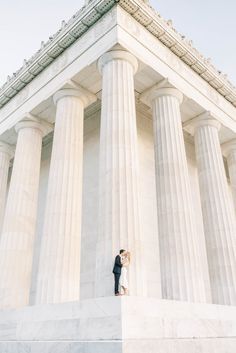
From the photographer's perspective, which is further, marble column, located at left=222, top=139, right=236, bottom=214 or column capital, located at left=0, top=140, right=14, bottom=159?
column capital, located at left=0, top=140, right=14, bottom=159

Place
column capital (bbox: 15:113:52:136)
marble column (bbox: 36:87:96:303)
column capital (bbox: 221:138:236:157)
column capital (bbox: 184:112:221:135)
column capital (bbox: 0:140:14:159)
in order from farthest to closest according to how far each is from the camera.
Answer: column capital (bbox: 221:138:236:157) → column capital (bbox: 0:140:14:159) → column capital (bbox: 184:112:221:135) → column capital (bbox: 15:113:52:136) → marble column (bbox: 36:87:96:303)

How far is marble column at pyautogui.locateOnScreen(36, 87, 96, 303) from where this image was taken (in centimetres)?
2777

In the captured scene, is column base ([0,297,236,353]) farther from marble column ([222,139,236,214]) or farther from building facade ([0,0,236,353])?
marble column ([222,139,236,214])

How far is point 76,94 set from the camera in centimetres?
3688

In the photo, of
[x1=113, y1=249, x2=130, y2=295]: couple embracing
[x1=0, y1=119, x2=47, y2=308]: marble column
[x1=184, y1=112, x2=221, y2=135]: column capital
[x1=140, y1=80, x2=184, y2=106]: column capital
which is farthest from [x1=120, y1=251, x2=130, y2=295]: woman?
[x1=184, y1=112, x2=221, y2=135]: column capital

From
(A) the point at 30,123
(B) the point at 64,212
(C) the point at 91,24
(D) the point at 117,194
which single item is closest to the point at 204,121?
(C) the point at 91,24

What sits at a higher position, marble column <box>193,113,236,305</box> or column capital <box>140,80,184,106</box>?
column capital <box>140,80,184,106</box>

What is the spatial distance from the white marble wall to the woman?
37.8 ft

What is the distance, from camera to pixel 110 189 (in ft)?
86.0

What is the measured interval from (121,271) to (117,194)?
6366 mm

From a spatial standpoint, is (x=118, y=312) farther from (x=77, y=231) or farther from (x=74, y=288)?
(x=77, y=231)

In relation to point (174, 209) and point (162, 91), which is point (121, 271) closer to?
point (174, 209)

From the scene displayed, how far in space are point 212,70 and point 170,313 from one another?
115 feet

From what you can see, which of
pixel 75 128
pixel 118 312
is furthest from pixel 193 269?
pixel 75 128
